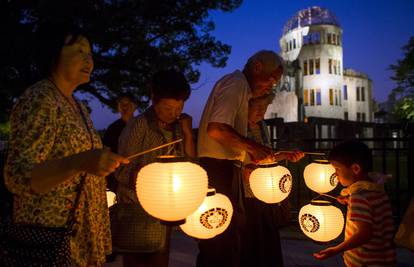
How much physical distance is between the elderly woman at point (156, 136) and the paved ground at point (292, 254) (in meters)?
2.34

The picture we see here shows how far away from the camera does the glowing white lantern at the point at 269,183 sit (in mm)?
3428

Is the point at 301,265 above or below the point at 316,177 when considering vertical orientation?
below

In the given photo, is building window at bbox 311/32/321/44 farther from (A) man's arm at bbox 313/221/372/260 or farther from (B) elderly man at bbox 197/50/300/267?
(A) man's arm at bbox 313/221/372/260

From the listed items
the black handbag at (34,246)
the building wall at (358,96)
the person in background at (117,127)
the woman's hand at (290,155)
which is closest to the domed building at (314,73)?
the building wall at (358,96)

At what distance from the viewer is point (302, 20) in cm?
4969

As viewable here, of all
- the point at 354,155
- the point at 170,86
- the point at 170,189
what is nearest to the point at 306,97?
the point at 354,155

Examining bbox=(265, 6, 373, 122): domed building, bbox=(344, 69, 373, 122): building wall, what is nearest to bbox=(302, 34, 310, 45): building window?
bbox=(265, 6, 373, 122): domed building

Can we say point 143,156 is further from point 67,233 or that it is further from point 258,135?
point 258,135

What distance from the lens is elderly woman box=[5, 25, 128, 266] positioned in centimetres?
157

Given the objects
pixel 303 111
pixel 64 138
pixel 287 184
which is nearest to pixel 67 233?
pixel 64 138

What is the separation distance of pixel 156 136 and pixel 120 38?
11576mm

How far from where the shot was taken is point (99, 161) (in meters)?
1.55

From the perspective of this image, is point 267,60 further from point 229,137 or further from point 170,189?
point 170,189

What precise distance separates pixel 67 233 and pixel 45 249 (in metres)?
0.11
